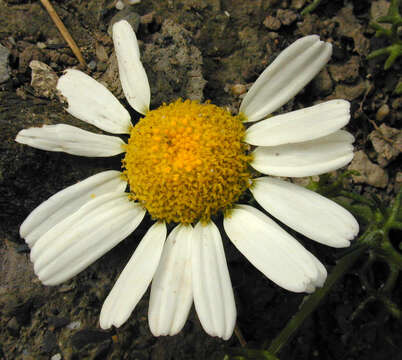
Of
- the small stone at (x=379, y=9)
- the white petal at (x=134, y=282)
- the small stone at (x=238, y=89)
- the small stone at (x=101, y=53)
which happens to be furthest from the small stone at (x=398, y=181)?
the small stone at (x=101, y=53)

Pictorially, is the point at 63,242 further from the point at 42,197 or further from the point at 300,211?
the point at 300,211

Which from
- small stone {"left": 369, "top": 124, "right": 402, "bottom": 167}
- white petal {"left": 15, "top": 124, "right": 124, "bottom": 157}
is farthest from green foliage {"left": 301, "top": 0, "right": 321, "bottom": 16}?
white petal {"left": 15, "top": 124, "right": 124, "bottom": 157}

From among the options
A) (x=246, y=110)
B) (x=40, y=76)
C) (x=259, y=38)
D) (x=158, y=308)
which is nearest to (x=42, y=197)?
(x=40, y=76)

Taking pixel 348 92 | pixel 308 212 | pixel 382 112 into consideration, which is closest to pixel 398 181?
pixel 382 112

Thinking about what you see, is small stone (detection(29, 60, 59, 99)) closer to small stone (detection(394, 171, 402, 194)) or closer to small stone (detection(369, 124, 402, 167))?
small stone (detection(369, 124, 402, 167))

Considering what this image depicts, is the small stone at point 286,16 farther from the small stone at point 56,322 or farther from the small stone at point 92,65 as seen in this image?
the small stone at point 56,322

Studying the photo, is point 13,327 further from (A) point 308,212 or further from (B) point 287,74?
(B) point 287,74
